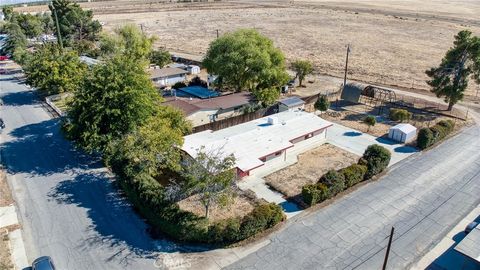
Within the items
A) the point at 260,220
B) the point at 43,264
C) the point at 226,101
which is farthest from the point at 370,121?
the point at 43,264

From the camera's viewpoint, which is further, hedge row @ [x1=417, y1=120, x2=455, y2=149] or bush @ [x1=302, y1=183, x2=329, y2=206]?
hedge row @ [x1=417, y1=120, x2=455, y2=149]

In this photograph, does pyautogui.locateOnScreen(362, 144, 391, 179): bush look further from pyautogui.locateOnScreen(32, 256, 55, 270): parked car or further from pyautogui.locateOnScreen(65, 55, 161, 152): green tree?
pyautogui.locateOnScreen(32, 256, 55, 270): parked car

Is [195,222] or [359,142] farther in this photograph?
[359,142]

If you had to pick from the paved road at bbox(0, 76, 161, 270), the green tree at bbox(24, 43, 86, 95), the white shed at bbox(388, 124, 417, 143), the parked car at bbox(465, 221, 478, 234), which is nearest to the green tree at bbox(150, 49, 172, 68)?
the green tree at bbox(24, 43, 86, 95)

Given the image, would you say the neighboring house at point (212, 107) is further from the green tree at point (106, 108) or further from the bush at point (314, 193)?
the bush at point (314, 193)

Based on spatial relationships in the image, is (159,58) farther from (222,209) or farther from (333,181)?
(333,181)

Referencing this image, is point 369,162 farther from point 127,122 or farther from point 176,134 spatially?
point 127,122

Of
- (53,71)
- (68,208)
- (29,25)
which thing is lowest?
(68,208)
